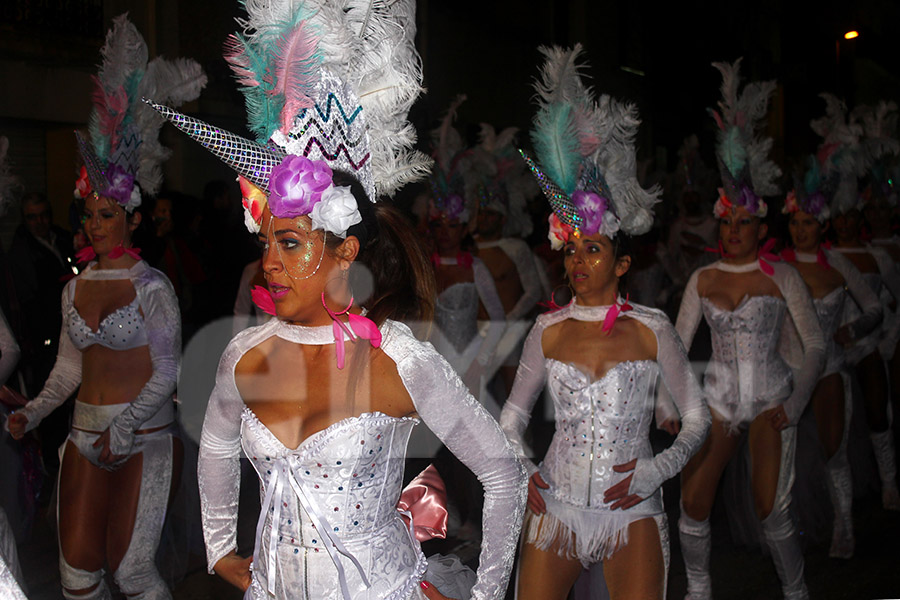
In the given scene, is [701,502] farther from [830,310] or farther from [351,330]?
[351,330]

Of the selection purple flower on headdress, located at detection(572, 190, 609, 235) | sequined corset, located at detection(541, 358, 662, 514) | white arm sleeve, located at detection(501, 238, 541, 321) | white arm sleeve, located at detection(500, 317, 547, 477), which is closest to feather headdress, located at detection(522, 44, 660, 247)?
purple flower on headdress, located at detection(572, 190, 609, 235)

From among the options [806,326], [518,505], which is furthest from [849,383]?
[518,505]

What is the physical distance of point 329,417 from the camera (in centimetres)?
191

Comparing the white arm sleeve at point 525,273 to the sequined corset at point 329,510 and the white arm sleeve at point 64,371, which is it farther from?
the sequined corset at point 329,510

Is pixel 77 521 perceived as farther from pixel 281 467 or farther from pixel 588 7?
pixel 588 7

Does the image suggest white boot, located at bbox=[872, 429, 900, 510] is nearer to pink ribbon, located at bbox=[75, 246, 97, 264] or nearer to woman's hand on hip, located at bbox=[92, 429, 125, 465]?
woman's hand on hip, located at bbox=[92, 429, 125, 465]

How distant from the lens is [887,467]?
5.12 meters

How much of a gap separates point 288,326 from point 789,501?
8.22 feet

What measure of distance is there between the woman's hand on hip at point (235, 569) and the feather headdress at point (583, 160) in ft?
5.02

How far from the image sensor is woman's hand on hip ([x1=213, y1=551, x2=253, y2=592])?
1992 mm

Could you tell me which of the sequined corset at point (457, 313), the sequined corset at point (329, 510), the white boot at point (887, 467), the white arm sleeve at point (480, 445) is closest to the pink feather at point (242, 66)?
the white arm sleeve at point (480, 445)

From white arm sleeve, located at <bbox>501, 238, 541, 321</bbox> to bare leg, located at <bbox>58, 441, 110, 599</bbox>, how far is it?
10.0ft

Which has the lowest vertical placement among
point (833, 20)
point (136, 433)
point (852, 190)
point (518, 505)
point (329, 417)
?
point (136, 433)

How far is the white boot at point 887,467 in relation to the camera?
16.6 feet
